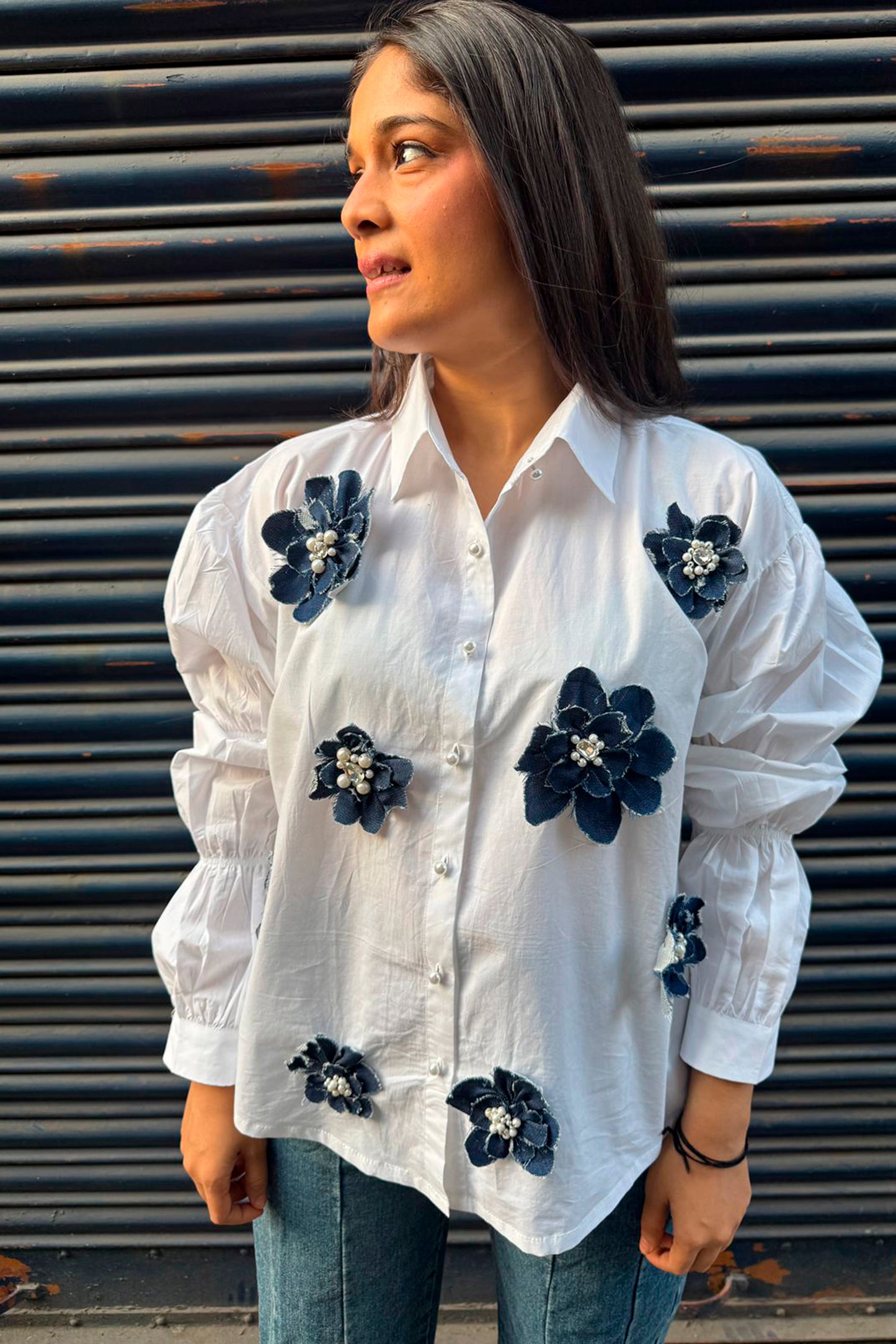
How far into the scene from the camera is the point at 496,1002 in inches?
52.9

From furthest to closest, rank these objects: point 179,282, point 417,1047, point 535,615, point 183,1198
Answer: point 183,1198, point 179,282, point 417,1047, point 535,615

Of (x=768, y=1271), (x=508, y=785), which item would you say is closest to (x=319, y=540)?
(x=508, y=785)

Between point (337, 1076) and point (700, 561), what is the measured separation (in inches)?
37.1

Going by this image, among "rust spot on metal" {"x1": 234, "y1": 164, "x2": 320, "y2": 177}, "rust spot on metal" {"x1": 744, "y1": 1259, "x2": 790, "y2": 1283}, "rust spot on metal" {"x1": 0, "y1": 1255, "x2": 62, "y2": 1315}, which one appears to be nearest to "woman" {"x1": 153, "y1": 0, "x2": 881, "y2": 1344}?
"rust spot on metal" {"x1": 234, "y1": 164, "x2": 320, "y2": 177}

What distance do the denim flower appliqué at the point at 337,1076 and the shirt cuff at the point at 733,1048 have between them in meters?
0.50

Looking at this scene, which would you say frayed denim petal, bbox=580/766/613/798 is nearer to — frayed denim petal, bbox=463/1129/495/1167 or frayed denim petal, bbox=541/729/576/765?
frayed denim petal, bbox=541/729/576/765

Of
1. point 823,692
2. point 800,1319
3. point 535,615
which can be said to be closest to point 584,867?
point 535,615

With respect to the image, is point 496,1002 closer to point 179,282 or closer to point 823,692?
point 823,692

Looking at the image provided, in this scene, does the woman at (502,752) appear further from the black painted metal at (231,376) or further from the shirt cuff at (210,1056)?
the black painted metal at (231,376)

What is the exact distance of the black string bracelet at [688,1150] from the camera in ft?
4.74

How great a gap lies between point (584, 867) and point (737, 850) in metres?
0.29

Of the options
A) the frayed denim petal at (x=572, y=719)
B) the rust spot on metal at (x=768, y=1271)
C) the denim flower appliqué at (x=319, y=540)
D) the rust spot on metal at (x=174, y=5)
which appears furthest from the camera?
the rust spot on metal at (x=768, y=1271)

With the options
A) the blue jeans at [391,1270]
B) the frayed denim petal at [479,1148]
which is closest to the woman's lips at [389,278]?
Result: the frayed denim petal at [479,1148]

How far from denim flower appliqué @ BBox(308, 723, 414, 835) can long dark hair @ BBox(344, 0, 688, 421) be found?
61 cm
